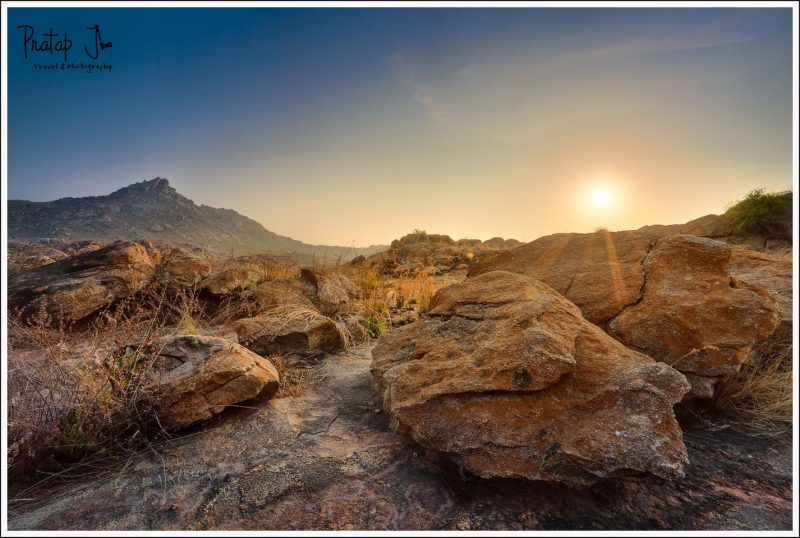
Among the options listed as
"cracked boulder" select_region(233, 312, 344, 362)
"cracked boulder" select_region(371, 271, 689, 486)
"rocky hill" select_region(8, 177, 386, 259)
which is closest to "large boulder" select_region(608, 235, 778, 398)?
"cracked boulder" select_region(371, 271, 689, 486)

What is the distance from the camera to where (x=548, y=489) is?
182 centimetres

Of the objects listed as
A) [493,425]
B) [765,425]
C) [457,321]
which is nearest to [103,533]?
[493,425]

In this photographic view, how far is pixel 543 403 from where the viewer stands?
196 centimetres

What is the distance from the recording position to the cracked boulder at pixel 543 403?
171 cm

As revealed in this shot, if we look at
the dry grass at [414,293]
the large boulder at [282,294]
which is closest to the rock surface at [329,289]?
the large boulder at [282,294]

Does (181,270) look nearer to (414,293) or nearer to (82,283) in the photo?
(82,283)

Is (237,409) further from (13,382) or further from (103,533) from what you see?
(13,382)

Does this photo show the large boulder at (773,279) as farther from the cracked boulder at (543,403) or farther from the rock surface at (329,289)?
the rock surface at (329,289)

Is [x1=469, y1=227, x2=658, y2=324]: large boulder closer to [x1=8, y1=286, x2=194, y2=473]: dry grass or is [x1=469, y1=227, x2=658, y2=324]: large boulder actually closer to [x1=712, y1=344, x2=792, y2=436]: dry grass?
[x1=712, y1=344, x2=792, y2=436]: dry grass

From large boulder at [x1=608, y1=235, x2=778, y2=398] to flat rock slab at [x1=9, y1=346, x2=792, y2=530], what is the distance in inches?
19.5

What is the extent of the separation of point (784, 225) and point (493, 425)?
11219mm

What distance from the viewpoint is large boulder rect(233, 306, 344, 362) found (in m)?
4.03

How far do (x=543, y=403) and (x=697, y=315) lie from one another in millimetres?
1638

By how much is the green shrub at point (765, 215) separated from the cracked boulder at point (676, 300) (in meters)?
7.62
